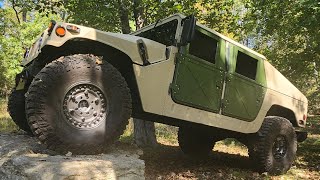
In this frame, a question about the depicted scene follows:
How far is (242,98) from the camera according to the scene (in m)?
5.88

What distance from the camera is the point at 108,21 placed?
984cm

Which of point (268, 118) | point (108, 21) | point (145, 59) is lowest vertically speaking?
point (268, 118)

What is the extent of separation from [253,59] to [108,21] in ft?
15.8

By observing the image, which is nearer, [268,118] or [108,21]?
[268,118]

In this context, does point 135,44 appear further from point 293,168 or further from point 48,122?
point 293,168

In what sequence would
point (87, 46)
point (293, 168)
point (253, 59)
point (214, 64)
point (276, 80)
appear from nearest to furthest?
point (87, 46), point (214, 64), point (253, 59), point (276, 80), point (293, 168)

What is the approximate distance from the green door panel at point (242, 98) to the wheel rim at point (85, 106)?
2.21m

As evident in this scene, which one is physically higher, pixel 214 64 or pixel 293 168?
pixel 214 64

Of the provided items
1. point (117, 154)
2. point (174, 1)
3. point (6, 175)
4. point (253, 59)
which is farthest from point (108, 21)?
point (6, 175)

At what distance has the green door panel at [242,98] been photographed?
5602 mm

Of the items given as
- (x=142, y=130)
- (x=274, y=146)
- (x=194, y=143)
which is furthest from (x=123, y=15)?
(x=274, y=146)

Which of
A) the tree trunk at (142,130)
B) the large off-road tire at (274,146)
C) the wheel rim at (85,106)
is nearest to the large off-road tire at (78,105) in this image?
the wheel rim at (85,106)

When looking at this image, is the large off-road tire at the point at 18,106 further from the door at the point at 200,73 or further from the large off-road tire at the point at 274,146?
the large off-road tire at the point at 274,146

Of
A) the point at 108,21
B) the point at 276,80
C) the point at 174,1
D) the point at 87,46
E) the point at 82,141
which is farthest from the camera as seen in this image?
the point at 108,21
